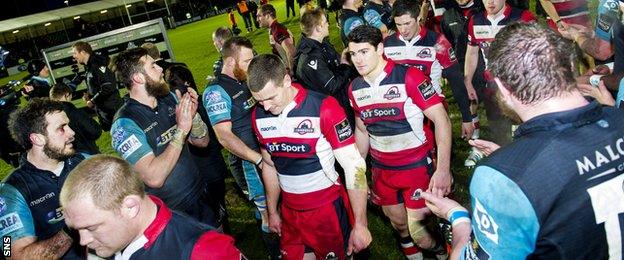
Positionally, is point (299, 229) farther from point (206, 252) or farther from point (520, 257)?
point (520, 257)

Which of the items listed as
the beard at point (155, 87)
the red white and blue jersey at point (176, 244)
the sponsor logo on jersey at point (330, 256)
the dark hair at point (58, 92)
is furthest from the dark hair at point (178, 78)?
the red white and blue jersey at point (176, 244)

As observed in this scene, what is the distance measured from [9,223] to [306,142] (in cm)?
224

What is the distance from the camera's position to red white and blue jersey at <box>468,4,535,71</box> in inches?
215

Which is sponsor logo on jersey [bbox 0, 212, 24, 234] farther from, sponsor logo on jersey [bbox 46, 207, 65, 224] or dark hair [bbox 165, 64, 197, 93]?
dark hair [bbox 165, 64, 197, 93]

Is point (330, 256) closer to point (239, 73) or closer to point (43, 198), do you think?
point (239, 73)

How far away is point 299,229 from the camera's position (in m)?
3.82

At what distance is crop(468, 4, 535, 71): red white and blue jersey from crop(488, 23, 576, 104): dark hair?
3.80 m

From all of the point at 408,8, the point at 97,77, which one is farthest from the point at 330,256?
the point at 97,77

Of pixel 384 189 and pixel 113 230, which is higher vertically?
pixel 113 230

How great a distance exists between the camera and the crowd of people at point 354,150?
1.70 metres

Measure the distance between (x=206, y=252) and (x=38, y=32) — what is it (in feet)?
143

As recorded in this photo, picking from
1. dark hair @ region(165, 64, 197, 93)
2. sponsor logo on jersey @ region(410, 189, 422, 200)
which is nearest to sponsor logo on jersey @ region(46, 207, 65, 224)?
dark hair @ region(165, 64, 197, 93)

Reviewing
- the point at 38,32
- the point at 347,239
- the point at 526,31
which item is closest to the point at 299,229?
the point at 347,239

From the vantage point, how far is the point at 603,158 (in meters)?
1.67
